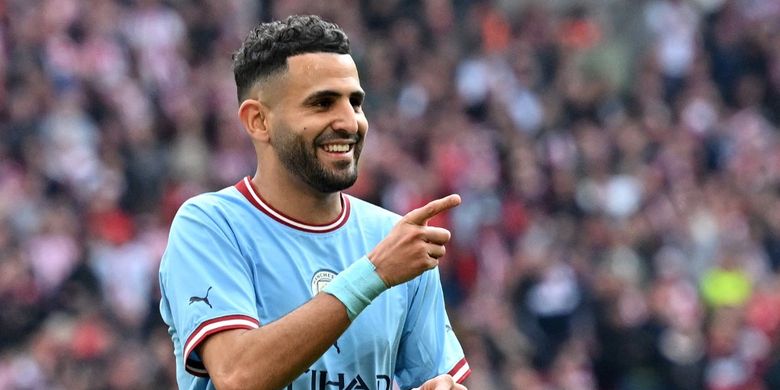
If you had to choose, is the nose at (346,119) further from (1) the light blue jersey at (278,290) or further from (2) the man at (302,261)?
(1) the light blue jersey at (278,290)

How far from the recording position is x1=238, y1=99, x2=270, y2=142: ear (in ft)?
16.6

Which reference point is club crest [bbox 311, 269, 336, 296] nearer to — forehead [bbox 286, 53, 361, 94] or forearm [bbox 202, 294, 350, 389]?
forearm [bbox 202, 294, 350, 389]

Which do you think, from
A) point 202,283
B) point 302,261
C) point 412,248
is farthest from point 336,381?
point 412,248

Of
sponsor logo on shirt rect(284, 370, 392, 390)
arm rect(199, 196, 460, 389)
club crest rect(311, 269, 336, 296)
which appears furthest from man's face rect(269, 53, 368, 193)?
sponsor logo on shirt rect(284, 370, 392, 390)

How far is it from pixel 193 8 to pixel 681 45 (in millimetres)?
5508

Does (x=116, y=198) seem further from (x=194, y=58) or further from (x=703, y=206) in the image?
(x=703, y=206)

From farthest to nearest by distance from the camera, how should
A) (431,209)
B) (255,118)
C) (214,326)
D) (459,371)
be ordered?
(459,371) → (255,118) → (214,326) → (431,209)

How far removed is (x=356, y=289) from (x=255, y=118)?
0.83 metres

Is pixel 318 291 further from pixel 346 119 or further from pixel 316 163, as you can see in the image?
pixel 346 119

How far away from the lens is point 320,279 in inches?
194

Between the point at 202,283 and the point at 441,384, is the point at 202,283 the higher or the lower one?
the higher one

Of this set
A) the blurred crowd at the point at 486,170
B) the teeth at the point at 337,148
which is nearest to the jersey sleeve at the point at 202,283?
the teeth at the point at 337,148

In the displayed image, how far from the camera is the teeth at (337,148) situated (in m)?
4.92

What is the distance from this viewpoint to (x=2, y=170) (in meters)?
14.1
